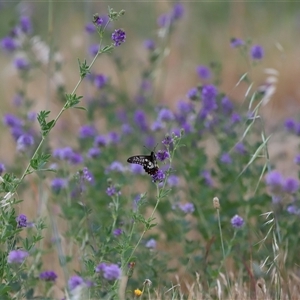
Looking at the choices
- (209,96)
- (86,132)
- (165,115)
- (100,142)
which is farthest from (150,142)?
(209,96)

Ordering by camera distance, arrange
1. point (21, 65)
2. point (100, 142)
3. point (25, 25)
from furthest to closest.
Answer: point (21, 65), point (25, 25), point (100, 142)

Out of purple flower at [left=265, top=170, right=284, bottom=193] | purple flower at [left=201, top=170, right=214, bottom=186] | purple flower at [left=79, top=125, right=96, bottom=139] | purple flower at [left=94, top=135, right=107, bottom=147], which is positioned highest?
purple flower at [left=265, top=170, right=284, bottom=193]

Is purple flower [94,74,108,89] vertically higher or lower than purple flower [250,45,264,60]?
lower

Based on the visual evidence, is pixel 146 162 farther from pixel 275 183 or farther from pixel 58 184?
pixel 58 184

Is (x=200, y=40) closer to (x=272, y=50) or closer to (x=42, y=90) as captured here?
(x=272, y=50)

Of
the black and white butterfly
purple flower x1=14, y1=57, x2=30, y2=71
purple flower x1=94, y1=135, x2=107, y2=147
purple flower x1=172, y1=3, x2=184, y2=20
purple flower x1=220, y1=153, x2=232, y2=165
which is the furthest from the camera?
purple flower x1=172, y1=3, x2=184, y2=20

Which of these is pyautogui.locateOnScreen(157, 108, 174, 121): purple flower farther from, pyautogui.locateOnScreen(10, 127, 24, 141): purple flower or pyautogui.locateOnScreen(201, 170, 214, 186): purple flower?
pyautogui.locateOnScreen(10, 127, 24, 141): purple flower

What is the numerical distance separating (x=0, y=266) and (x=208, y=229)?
112 centimetres

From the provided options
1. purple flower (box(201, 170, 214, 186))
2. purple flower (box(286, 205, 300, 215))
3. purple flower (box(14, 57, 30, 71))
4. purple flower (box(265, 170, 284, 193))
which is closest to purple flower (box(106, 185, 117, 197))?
purple flower (box(265, 170, 284, 193))

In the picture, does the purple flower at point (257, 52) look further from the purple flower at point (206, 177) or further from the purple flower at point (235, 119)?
the purple flower at point (206, 177)

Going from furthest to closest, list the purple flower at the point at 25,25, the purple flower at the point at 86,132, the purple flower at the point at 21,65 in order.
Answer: the purple flower at the point at 21,65
the purple flower at the point at 25,25
the purple flower at the point at 86,132

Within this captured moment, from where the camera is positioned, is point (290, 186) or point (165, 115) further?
point (165, 115)

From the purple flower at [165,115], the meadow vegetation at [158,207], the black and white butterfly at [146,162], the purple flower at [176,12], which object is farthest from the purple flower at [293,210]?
the purple flower at [176,12]

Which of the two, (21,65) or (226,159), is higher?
(21,65)
